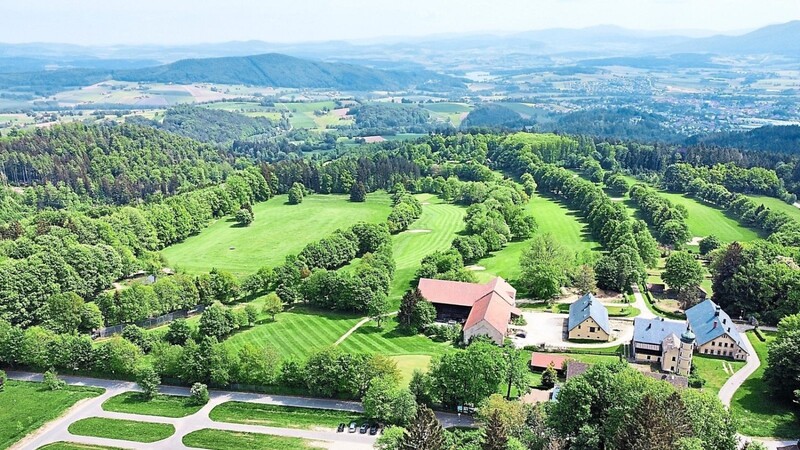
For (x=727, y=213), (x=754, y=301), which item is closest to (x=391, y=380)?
(x=754, y=301)

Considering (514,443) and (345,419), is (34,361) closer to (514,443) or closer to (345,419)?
(345,419)

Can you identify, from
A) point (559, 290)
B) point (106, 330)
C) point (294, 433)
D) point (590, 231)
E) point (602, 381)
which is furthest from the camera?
point (590, 231)

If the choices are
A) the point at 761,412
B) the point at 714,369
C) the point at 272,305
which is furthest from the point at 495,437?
the point at 272,305

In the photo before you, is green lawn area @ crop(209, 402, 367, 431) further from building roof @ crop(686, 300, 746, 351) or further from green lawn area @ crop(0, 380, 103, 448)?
building roof @ crop(686, 300, 746, 351)

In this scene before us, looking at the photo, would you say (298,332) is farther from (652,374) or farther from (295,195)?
(295,195)

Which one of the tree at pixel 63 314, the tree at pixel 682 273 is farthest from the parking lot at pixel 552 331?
the tree at pixel 63 314

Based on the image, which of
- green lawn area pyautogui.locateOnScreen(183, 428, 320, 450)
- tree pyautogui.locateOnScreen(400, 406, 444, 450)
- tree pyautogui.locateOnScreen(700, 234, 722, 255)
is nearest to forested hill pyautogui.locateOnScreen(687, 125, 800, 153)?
tree pyautogui.locateOnScreen(700, 234, 722, 255)
